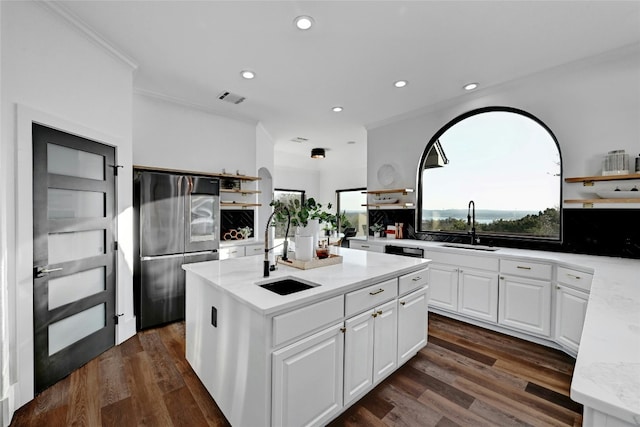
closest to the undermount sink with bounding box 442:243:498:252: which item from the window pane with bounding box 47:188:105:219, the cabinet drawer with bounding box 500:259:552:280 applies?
the cabinet drawer with bounding box 500:259:552:280

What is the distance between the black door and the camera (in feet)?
6.73

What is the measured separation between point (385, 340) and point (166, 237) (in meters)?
2.64

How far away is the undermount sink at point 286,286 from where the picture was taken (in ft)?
5.74

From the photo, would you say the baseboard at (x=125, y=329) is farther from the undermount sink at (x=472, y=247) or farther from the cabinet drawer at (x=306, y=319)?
the undermount sink at (x=472, y=247)

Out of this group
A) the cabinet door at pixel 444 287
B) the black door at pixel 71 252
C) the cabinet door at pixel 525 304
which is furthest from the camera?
the cabinet door at pixel 444 287

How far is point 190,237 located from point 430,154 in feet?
11.8

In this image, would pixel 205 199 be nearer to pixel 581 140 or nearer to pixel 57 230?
pixel 57 230

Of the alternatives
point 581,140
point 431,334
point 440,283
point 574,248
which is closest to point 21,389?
point 431,334

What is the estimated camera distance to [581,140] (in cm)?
286

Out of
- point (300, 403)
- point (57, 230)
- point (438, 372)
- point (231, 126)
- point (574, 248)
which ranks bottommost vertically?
point (438, 372)

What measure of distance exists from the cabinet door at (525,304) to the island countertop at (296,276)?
1.24 meters

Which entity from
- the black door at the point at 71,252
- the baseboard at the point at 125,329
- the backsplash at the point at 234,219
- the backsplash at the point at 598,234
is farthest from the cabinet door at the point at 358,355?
the backsplash at the point at 234,219

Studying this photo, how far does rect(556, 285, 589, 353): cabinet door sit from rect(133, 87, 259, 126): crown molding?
4.56 metres

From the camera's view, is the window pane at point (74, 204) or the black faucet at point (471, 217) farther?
the black faucet at point (471, 217)
